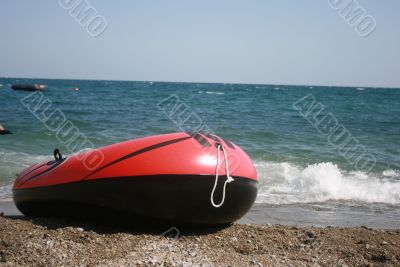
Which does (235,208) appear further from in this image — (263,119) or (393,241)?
(263,119)

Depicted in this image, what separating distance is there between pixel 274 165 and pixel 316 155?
194 cm

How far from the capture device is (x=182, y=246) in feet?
13.4

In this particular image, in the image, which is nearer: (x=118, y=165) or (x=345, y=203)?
(x=118, y=165)

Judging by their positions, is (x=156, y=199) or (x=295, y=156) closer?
(x=156, y=199)

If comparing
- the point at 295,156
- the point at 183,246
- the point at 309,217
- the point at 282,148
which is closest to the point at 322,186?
A: the point at 309,217

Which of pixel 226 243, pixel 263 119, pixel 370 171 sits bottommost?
pixel 263 119

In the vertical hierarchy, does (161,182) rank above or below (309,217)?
above

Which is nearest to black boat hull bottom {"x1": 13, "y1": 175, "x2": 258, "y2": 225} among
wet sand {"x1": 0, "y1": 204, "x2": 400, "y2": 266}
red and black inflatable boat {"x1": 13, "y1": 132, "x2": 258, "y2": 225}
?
red and black inflatable boat {"x1": 13, "y1": 132, "x2": 258, "y2": 225}

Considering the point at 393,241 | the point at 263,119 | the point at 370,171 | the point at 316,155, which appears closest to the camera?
the point at 393,241

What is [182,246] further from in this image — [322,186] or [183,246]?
[322,186]

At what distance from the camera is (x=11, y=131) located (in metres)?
14.9

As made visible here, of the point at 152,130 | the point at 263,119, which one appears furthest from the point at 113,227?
the point at 263,119

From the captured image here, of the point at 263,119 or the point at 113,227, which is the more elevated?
the point at 113,227

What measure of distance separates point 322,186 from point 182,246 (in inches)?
201
